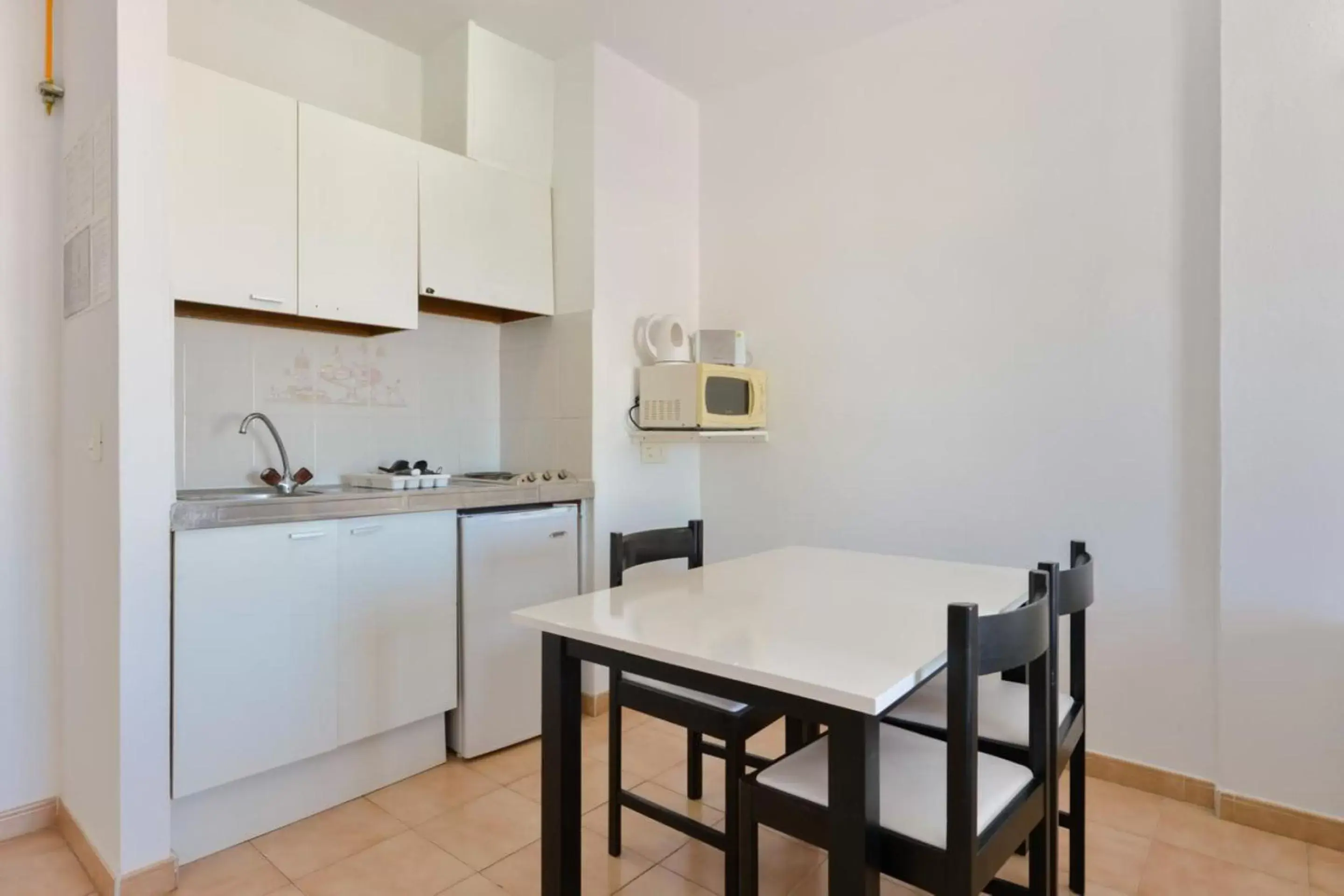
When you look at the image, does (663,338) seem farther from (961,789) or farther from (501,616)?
(961,789)

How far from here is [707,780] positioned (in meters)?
2.35

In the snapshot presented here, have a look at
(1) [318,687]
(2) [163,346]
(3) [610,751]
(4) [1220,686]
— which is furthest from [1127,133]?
(1) [318,687]

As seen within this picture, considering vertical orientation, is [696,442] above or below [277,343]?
below

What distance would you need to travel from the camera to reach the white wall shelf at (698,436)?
2.86 m

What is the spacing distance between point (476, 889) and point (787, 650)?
3.77 ft

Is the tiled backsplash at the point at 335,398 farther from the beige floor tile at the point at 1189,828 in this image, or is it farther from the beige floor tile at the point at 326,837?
the beige floor tile at the point at 1189,828

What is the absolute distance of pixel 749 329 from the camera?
10.7 ft

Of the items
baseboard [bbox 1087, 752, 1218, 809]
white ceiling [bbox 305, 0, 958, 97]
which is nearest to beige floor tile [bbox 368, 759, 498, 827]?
baseboard [bbox 1087, 752, 1218, 809]

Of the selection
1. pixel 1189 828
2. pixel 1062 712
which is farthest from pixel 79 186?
pixel 1189 828

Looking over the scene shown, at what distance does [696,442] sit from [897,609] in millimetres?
1963

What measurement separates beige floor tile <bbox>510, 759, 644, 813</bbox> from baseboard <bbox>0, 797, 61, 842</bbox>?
1.30 m

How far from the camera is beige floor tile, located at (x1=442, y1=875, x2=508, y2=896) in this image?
1.76 metres

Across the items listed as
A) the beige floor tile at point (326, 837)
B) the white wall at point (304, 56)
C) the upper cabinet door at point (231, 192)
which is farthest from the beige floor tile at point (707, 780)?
the white wall at point (304, 56)

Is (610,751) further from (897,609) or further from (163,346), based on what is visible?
(163,346)
